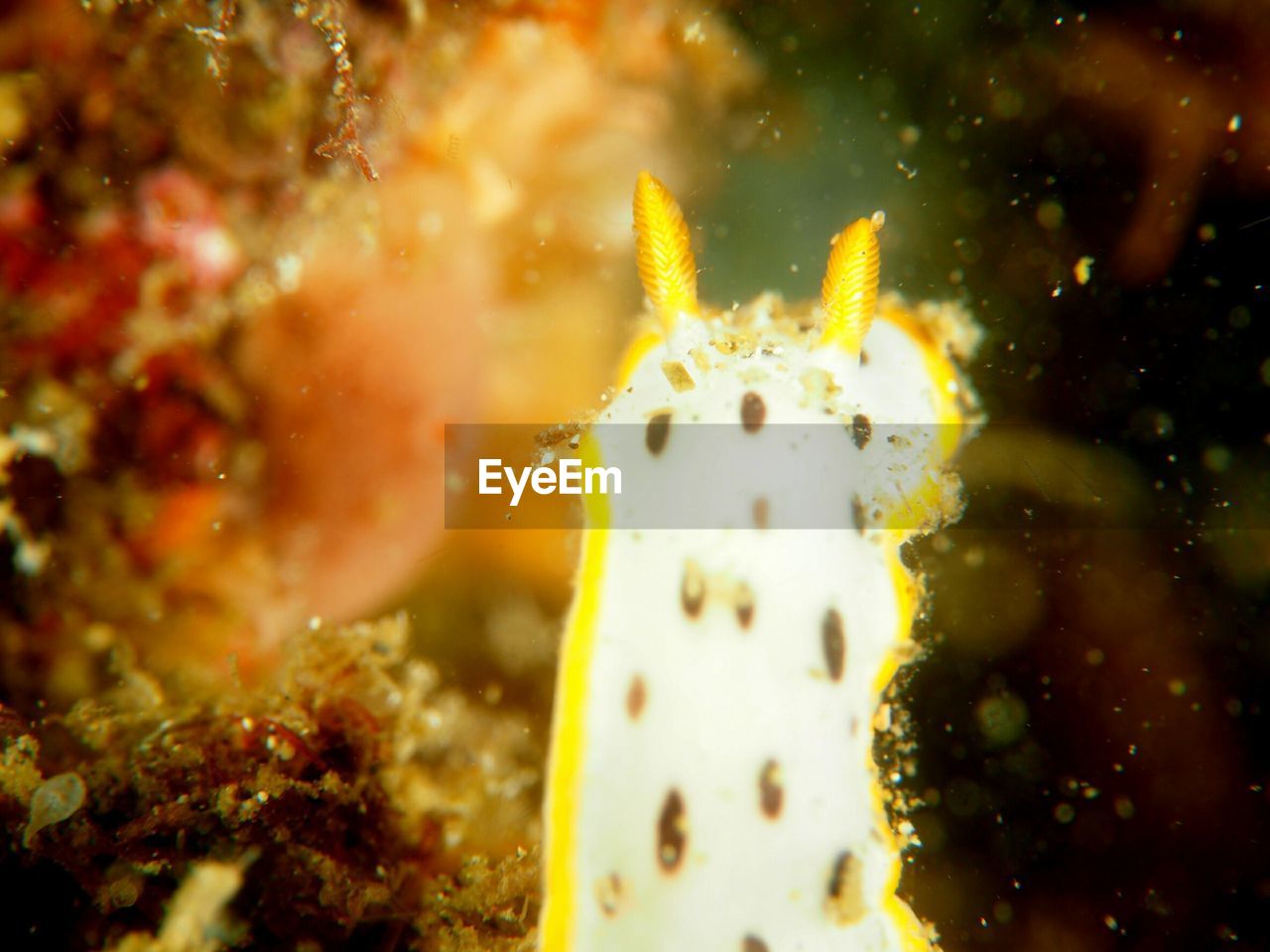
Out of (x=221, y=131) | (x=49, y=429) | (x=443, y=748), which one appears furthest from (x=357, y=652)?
(x=221, y=131)

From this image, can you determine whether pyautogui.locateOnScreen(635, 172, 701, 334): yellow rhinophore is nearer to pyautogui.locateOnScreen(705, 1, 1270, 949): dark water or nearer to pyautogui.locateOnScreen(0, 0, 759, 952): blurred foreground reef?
pyautogui.locateOnScreen(0, 0, 759, 952): blurred foreground reef

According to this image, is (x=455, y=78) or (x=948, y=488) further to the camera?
(x=455, y=78)

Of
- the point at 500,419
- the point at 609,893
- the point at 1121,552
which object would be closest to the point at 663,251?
the point at 500,419

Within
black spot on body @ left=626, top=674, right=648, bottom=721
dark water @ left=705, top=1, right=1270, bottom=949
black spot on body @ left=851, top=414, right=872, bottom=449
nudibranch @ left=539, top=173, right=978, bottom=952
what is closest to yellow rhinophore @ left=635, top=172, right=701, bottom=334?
nudibranch @ left=539, top=173, right=978, bottom=952

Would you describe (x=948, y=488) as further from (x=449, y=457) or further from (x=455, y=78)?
(x=455, y=78)

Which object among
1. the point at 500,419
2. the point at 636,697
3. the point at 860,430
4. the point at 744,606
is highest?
the point at 500,419

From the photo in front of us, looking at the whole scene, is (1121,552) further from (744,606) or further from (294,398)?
(294,398)
